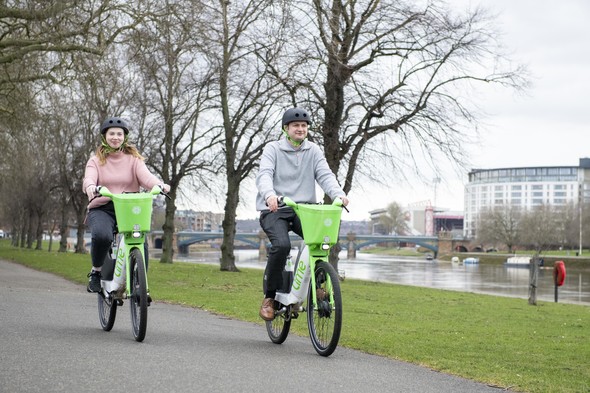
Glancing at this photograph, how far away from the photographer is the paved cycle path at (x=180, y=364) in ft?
14.8

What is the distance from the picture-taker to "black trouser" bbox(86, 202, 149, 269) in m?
6.83

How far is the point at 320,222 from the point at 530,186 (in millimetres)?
184814

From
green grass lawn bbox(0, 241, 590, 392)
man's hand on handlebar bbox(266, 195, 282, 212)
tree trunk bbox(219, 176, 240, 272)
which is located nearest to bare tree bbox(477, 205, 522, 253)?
tree trunk bbox(219, 176, 240, 272)

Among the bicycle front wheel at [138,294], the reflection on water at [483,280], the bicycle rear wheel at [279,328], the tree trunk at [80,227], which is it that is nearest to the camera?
the bicycle front wheel at [138,294]

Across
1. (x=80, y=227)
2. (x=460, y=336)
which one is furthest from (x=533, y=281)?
(x=80, y=227)

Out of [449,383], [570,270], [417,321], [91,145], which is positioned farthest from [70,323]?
[570,270]

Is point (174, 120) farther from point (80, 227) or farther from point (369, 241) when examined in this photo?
point (369, 241)

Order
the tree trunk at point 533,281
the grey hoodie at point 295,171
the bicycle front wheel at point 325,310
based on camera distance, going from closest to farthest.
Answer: the bicycle front wheel at point 325,310, the grey hoodie at point 295,171, the tree trunk at point 533,281

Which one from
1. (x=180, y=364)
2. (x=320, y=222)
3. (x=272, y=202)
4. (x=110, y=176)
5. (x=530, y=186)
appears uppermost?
(x=530, y=186)

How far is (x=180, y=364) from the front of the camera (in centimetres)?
512

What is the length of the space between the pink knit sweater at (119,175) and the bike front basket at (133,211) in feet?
1.62

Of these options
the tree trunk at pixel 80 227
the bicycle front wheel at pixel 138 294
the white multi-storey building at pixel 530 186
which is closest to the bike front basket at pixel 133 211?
the bicycle front wheel at pixel 138 294

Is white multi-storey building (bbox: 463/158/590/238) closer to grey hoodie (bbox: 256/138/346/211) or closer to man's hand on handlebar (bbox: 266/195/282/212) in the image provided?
→ grey hoodie (bbox: 256/138/346/211)

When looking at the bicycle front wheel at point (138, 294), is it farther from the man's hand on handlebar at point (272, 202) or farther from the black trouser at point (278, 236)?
the man's hand on handlebar at point (272, 202)
